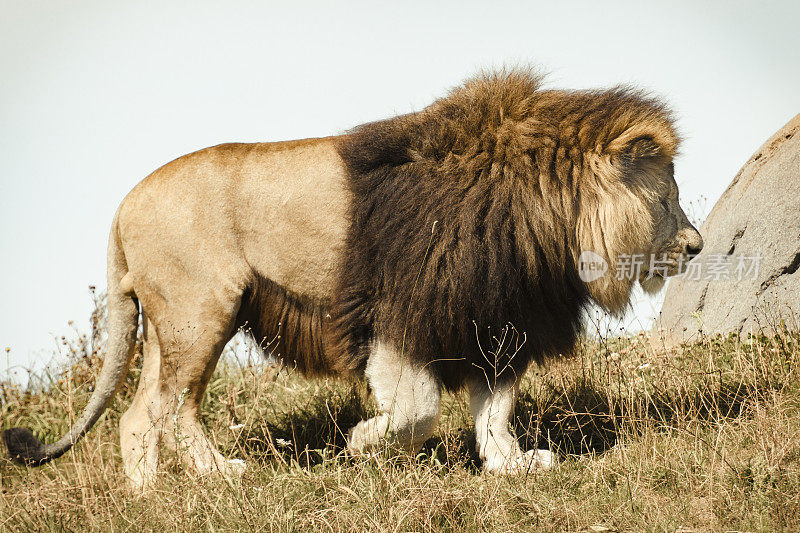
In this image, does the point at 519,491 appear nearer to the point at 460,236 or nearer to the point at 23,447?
the point at 460,236

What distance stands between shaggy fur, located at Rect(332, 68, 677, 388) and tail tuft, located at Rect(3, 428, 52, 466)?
170 cm

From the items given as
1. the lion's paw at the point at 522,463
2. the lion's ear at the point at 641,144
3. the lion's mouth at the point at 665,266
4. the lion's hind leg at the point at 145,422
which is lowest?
the lion's paw at the point at 522,463

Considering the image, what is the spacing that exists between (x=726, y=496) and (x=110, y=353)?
3373mm

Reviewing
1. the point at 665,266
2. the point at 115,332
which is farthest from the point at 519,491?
the point at 115,332

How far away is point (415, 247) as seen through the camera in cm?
368

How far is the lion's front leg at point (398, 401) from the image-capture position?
12.3 feet

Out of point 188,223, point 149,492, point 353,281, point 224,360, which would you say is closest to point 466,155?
point 353,281

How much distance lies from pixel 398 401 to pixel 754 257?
9.90ft

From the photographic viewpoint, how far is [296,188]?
3963mm

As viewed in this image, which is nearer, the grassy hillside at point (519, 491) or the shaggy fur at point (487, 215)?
the grassy hillside at point (519, 491)

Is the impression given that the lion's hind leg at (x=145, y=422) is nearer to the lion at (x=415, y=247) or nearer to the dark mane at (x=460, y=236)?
the lion at (x=415, y=247)

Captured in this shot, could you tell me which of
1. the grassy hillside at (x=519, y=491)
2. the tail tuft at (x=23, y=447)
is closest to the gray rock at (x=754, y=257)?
the grassy hillside at (x=519, y=491)

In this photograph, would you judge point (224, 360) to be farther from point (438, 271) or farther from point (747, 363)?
point (747, 363)

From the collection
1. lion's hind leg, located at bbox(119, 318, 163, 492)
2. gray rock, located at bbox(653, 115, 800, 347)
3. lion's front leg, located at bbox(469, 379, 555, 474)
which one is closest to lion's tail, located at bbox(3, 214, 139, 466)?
lion's hind leg, located at bbox(119, 318, 163, 492)
